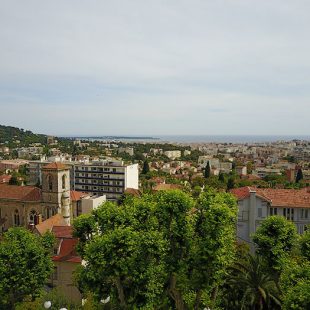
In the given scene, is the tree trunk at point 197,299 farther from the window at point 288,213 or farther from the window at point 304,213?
the window at point 304,213

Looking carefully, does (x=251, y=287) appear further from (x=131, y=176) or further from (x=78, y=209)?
(x=131, y=176)

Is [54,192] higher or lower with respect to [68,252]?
higher

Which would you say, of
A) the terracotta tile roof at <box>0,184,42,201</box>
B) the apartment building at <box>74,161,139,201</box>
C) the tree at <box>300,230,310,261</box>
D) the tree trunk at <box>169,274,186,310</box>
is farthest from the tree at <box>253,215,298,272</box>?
the apartment building at <box>74,161,139,201</box>

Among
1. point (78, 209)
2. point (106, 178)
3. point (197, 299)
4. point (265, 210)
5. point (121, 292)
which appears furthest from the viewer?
point (106, 178)

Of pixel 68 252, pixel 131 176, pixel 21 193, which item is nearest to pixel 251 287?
pixel 68 252

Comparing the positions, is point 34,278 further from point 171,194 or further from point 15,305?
point 171,194

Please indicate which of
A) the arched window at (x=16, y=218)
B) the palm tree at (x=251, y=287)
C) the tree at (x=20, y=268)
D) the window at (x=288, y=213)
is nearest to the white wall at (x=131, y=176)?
the arched window at (x=16, y=218)
